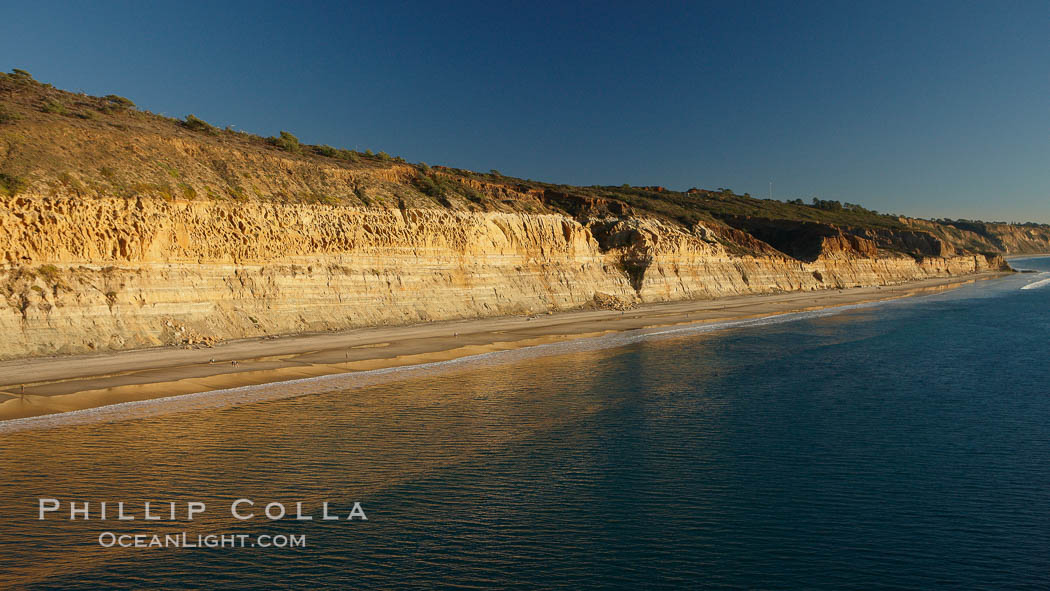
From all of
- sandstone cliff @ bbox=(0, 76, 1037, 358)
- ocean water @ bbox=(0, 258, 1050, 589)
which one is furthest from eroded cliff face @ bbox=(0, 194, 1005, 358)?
ocean water @ bbox=(0, 258, 1050, 589)

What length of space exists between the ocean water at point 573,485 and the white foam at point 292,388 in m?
0.55

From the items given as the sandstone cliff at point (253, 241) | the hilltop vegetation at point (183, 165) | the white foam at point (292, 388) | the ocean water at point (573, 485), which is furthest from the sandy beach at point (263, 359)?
the hilltop vegetation at point (183, 165)

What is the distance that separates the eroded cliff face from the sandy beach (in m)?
1.30

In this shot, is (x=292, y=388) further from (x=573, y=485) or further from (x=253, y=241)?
(x=573, y=485)

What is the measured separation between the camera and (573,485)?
11180mm

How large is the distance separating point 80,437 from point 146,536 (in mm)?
6721

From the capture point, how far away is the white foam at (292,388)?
1573cm

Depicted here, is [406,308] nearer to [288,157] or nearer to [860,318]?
[288,157]

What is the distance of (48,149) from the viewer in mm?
25438

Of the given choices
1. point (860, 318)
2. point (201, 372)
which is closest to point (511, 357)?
point (201, 372)

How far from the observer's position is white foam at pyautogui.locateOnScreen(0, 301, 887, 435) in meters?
15.7

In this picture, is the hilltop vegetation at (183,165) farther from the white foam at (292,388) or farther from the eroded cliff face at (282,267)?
the white foam at (292,388)

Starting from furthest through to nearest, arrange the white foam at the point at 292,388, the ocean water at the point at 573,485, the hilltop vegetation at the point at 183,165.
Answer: the hilltop vegetation at the point at 183,165
the white foam at the point at 292,388
the ocean water at the point at 573,485

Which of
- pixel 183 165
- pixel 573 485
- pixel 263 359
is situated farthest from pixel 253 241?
pixel 573 485
